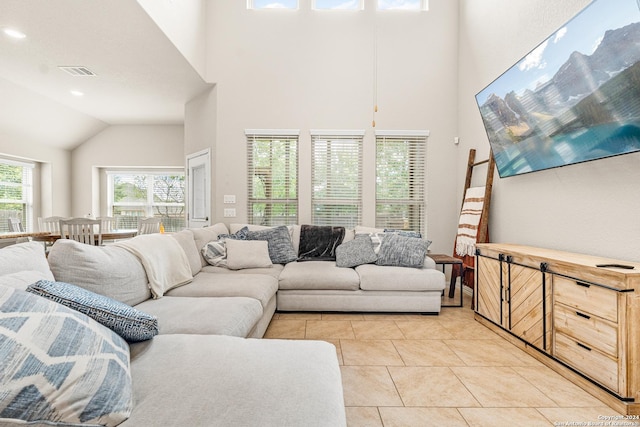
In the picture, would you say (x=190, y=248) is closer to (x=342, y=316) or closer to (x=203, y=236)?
(x=203, y=236)

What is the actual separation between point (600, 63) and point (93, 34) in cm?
427

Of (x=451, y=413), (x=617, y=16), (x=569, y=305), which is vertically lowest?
(x=451, y=413)

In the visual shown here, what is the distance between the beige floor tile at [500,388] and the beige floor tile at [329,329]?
932 mm

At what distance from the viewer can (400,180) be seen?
→ 187 inches

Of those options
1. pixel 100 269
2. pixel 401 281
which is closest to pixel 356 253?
pixel 401 281

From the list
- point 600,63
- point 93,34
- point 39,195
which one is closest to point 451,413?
point 600,63

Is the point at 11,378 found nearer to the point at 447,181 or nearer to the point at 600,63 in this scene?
the point at 600,63

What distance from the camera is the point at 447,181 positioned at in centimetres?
472

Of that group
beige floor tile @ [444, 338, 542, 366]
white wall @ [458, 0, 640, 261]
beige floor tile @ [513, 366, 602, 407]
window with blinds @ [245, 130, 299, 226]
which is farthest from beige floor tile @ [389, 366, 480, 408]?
window with blinds @ [245, 130, 299, 226]

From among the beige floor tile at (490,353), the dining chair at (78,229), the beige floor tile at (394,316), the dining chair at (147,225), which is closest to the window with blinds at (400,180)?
the beige floor tile at (394,316)

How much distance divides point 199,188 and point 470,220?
12.8ft

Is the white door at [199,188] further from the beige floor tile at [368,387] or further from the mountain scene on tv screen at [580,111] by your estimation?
the mountain scene on tv screen at [580,111]

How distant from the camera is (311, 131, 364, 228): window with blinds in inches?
186

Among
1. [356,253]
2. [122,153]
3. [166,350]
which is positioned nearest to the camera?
[166,350]
